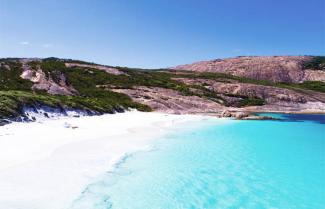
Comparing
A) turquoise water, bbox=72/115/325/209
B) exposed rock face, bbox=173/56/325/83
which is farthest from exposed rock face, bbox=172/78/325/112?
turquoise water, bbox=72/115/325/209

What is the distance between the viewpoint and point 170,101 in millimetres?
75438

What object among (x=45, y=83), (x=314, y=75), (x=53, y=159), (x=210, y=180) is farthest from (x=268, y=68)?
(x=53, y=159)

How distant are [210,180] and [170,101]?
192 ft

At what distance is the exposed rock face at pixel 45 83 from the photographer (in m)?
64.8

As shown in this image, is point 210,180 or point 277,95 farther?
point 277,95

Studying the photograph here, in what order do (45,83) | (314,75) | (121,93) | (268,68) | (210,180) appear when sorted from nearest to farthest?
1. (210,180)
2. (45,83)
3. (121,93)
4. (314,75)
5. (268,68)

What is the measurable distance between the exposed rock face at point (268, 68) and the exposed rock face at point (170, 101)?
97022 mm

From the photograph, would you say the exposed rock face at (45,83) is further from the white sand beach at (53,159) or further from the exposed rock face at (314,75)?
the exposed rock face at (314,75)

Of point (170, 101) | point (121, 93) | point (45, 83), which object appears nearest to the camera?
point (45, 83)

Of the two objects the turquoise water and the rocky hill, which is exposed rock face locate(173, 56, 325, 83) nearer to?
the rocky hill

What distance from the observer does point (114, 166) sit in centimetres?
1802

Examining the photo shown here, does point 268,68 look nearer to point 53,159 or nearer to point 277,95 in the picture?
point 277,95

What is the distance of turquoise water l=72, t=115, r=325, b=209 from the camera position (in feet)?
44.5

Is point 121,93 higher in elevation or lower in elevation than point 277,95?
higher
